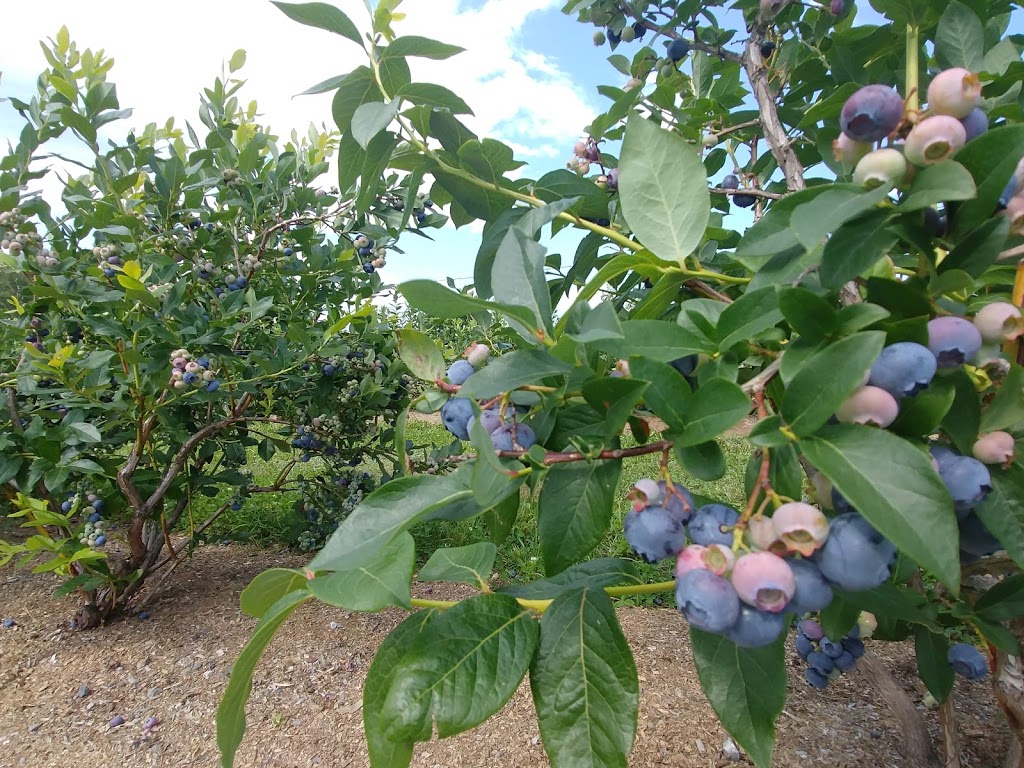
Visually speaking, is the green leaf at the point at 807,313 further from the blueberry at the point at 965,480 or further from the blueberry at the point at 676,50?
the blueberry at the point at 676,50

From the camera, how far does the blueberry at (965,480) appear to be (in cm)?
48

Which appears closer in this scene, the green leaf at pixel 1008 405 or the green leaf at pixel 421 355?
the green leaf at pixel 1008 405

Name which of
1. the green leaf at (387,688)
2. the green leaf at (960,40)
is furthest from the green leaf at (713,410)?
the green leaf at (960,40)

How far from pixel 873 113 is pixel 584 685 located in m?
0.56

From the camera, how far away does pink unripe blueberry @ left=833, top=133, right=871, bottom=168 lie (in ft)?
1.73

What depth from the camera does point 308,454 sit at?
8.86ft

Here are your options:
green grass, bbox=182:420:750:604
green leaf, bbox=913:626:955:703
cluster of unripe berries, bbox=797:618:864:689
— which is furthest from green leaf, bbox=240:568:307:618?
green grass, bbox=182:420:750:604

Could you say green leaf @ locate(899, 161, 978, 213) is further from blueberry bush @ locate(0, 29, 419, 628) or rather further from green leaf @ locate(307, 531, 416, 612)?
blueberry bush @ locate(0, 29, 419, 628)

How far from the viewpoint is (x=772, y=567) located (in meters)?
0.45

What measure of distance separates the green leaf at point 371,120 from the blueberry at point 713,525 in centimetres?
51

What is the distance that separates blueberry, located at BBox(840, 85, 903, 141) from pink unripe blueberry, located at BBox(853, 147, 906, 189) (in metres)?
0.02

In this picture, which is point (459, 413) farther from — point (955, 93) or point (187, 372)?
point (187, 372)

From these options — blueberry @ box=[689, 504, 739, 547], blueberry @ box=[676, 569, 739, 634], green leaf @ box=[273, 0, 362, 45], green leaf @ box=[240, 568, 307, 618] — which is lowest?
green leaf @ box=[240, 568, 307, 618]

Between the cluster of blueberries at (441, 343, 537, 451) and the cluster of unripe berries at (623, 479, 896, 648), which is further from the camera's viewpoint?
the cluster of blueberries at (441, 343, 537, 451)
